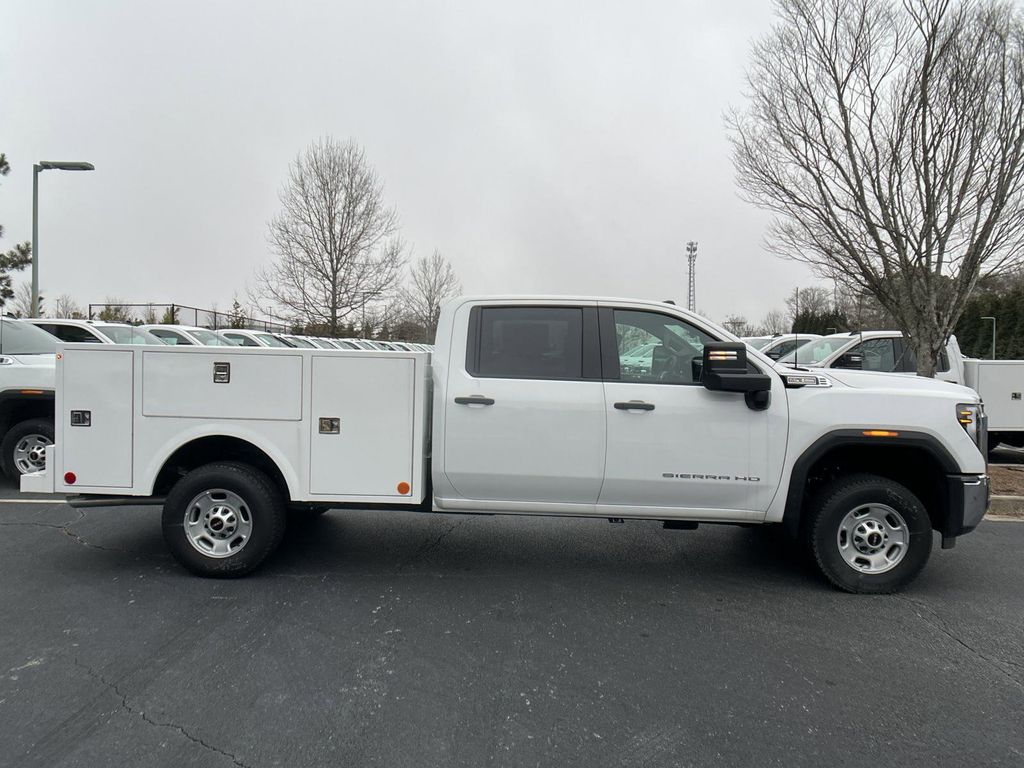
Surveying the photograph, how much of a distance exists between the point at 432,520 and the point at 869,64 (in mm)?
6661

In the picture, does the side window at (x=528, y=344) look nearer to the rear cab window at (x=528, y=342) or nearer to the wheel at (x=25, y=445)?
the rear cab window at (x=528, y=342)

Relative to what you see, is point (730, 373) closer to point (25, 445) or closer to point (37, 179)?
point (25, 445)

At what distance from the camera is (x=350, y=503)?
4668 mm

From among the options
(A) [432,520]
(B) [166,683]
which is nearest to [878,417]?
(A) [432,520]

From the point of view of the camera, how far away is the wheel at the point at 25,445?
709 cm

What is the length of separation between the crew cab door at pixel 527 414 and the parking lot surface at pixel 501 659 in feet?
2.43

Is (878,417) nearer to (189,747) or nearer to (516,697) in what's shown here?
(516,697)

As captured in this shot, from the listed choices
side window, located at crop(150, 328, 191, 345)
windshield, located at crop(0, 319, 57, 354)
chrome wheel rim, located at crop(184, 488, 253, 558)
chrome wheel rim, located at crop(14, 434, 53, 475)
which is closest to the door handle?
chrome wheel rim, located at crop(184, 488, 253, 558)

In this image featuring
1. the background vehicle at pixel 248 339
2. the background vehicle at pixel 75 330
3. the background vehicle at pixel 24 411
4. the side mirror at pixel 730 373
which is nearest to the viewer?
the side mirror at pixel 730 373

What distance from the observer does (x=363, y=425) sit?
14.9ft

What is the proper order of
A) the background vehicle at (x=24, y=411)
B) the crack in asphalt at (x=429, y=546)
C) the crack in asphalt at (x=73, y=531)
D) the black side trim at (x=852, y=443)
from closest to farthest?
1. the black side trim at (x=852, y=443)
2. the crack in asphalt at (x=429, y=546)
3. the crack in asphalt at (x=73, y=531)
4. the background vehicle at (x=24, y=411)

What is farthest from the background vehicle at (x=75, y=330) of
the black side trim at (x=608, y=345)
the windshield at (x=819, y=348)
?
the windshield at (x=819, y=348)

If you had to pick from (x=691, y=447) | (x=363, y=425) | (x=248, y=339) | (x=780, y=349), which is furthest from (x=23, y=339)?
(x=780, y=349)

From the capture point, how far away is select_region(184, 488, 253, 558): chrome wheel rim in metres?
4.62
